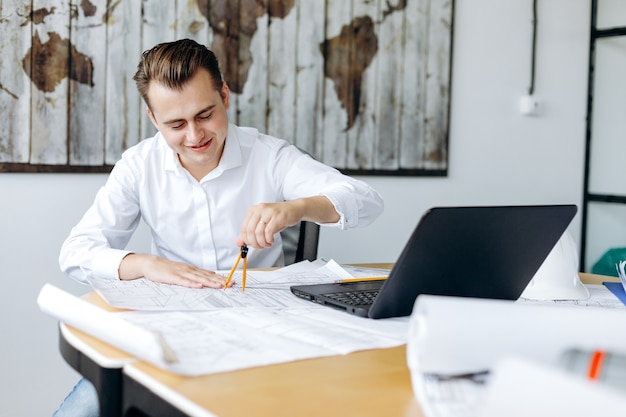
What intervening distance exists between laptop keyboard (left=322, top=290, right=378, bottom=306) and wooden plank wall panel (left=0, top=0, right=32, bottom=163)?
136 centimetres

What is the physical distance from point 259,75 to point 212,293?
58.7 inches

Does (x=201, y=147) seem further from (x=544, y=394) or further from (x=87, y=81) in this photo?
(x=544, y=394)

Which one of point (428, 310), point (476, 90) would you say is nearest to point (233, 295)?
point (428, 310)

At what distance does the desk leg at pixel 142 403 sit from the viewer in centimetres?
74

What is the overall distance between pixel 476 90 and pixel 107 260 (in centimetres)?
213

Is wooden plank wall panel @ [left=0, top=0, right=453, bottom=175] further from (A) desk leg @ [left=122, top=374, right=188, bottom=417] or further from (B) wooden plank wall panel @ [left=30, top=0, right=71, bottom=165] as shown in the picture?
(A) desk leg @ [left=122, top=374, right=188, bottom=417]

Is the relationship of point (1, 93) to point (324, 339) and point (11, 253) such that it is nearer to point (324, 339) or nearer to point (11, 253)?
point (11, 253)

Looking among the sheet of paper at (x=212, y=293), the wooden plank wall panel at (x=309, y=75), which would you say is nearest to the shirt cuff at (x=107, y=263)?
the sheet of paper at (x=212, y=293)

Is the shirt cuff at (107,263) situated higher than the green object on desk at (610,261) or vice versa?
the shirt cuff at (107,263)

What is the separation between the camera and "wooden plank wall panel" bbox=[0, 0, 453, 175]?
2219 millimetres

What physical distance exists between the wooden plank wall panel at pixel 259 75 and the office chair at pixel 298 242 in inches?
28.6

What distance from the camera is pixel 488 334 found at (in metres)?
0.56

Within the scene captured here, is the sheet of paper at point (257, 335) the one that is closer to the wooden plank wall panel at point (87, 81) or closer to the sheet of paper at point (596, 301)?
the sheet of paper at point (596, 301)

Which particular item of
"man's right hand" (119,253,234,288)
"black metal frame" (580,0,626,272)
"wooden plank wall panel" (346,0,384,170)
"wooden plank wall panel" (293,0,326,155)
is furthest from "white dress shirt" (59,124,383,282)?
"black metal frame" (580,0,626,272)
